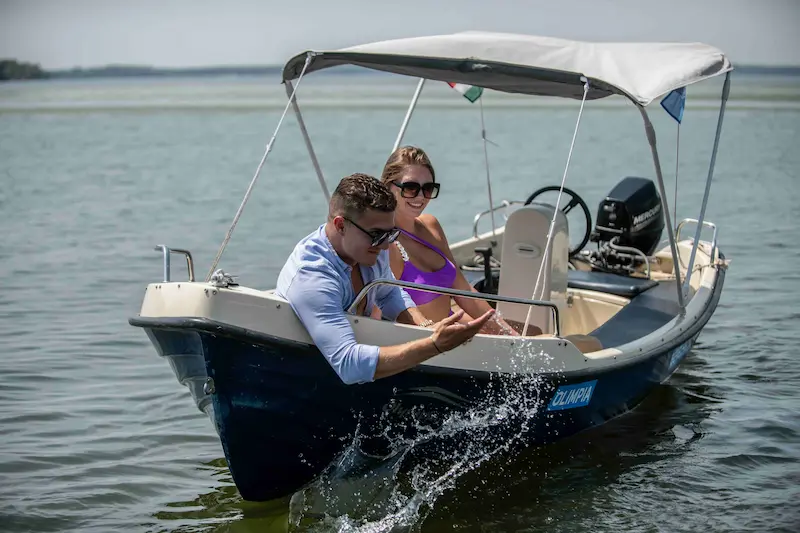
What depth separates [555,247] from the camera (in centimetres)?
655

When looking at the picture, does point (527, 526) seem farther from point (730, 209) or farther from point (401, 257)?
point (730, 209)

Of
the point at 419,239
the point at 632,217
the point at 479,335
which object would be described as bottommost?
the point at 479,335

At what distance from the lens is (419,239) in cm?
558

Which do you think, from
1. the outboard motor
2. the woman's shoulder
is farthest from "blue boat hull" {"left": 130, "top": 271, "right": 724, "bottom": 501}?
the outboard motor

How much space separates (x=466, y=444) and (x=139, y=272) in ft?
23.9

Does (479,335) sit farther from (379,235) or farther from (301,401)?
(301,401)

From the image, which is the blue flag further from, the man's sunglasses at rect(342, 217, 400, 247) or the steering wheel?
the man's sunglasses at rect(342, 217, 400, 247)

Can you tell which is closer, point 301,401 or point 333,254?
point 333,254

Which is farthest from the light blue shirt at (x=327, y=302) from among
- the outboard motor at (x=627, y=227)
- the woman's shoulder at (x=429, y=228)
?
the outboard motor at (x=627, y=227)

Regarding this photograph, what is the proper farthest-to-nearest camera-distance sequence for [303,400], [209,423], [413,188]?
[209,423]
[413,188]
[303,400]

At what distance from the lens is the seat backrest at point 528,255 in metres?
6.36

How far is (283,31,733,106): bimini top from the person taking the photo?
559cm

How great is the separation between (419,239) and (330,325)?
1210 millimetres

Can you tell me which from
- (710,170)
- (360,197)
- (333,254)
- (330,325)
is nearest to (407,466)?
(330,325)
